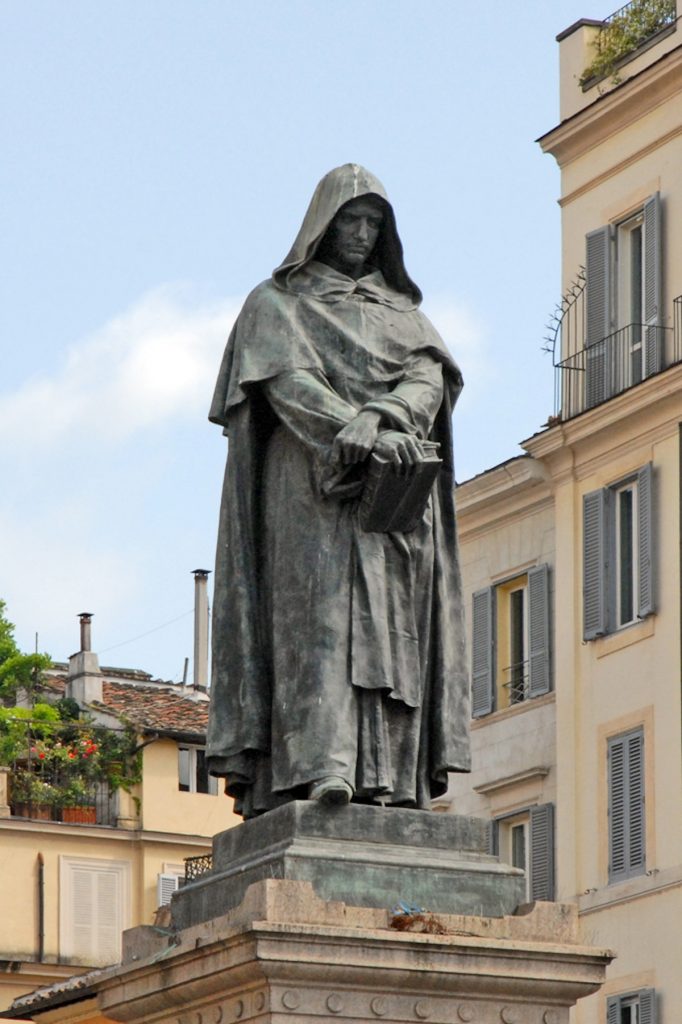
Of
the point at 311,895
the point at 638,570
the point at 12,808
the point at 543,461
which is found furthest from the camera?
the point at 12,808

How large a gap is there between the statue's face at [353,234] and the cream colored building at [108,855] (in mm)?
52548

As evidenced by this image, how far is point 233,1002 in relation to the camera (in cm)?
1196

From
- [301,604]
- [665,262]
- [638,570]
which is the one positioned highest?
[665,262]

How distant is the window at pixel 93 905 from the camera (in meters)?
66.1

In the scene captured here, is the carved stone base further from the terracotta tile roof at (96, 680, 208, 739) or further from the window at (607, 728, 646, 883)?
the terracotta tile roof at (96, 680, 208, 739)

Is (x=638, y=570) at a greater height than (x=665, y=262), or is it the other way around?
(x=665, y=262)

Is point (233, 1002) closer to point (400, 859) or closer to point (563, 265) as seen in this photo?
point (400, 859)

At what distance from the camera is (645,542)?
4159 centimetres

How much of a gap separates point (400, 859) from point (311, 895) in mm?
567

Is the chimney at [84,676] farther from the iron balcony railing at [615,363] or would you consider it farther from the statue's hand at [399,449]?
the statue's hand at [399,449]

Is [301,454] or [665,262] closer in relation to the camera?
[301,454]

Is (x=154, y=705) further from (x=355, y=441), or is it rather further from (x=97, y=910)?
(x=355, y=441)

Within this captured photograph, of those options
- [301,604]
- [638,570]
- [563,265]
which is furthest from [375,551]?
[563,265]

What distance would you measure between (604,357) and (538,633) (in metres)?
3.90
